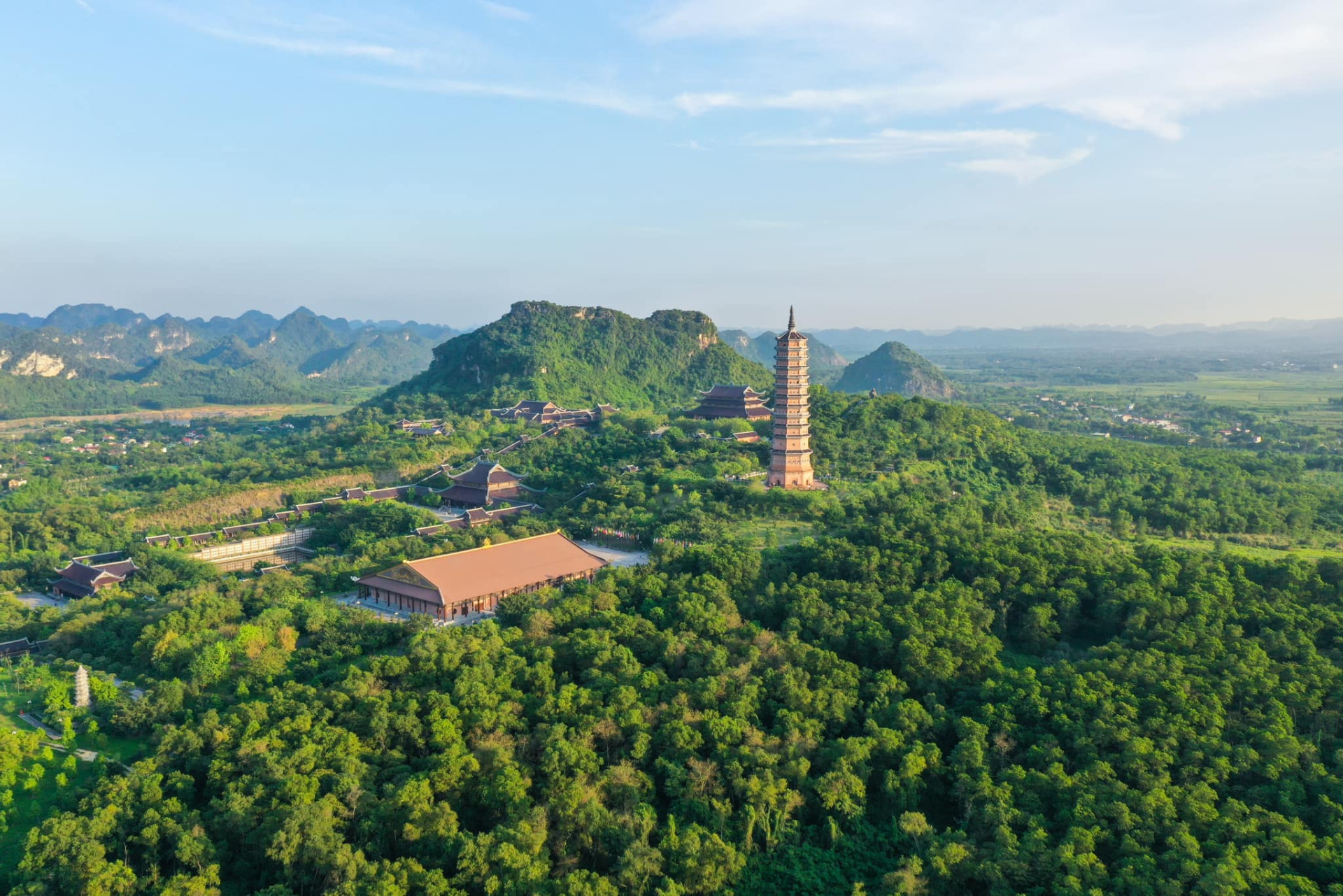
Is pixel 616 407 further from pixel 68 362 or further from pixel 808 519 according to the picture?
pixel 68 362

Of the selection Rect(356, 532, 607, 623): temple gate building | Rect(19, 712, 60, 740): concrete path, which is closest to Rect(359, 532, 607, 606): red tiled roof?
Rect(356, 532, 607, 623): temple gate building

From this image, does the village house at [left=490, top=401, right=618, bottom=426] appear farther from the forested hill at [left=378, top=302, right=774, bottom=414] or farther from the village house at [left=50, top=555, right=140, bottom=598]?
the village house at [left=50, top=555, right=140, bottom=598]

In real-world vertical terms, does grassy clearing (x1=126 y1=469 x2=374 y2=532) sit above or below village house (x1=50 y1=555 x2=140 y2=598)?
above

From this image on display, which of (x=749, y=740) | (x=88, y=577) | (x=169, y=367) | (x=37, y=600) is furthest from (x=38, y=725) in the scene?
(x=169, y=367)

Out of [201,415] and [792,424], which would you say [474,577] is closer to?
[792,424]

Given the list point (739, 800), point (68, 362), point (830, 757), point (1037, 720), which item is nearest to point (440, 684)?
point (739, 800)

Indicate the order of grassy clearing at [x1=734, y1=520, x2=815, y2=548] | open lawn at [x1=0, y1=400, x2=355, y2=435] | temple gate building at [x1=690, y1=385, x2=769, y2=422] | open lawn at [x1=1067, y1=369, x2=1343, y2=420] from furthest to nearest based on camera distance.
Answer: open lawn at [x1=1067, y1=369, x2=1343, y2=420], open lawn at [x1=0, y1=400, x2=355, y2=435], temple gate building at [x1=690, y1=385, x2=769, y2=422], grassy clearing at [x1=734, y1=520, x2=815, y2=548]

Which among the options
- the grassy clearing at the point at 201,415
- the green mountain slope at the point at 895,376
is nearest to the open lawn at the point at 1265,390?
the green mountain slope at the point at 895,376

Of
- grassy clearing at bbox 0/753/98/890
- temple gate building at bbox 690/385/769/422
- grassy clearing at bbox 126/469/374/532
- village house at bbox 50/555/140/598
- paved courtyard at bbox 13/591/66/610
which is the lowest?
grassy clearing at bbox 0/753/98/890
